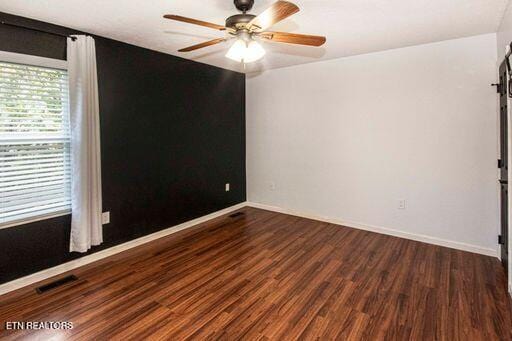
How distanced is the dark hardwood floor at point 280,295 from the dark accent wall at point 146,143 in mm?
392

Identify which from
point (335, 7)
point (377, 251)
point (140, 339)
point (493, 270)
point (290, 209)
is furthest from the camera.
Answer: point (290, 209)

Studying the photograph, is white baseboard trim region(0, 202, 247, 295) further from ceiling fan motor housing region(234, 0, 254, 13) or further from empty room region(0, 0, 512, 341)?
ceiling fan motor housing region(234, 0, 254, 13)

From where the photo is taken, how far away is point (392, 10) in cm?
242

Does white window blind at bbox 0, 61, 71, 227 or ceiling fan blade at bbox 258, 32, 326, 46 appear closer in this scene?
ceiling fan blade at bbox 258, 32, 326, 46

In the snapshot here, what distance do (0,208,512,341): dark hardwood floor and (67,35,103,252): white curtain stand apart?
0.45 meters

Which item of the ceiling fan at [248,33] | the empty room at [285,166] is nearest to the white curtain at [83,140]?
the empty room at [285,166]

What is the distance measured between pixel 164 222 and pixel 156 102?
1.52 metres

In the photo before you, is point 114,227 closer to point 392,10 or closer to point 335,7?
point 335,7

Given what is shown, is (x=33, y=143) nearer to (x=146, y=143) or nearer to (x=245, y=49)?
(x=146, y=143)

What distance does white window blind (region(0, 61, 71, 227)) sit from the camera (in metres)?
2.46

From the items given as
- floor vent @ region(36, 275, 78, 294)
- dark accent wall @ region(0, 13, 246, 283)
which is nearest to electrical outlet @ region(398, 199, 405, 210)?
dark accent wall @ region(0, 13, 246, 283)

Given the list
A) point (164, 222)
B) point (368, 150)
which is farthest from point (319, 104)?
point (164, 222)

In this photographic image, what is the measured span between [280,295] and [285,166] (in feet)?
8.34

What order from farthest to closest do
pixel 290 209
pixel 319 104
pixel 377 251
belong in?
1. pixel 290 209
2. pixel 319 104
3. pixel 377 251
